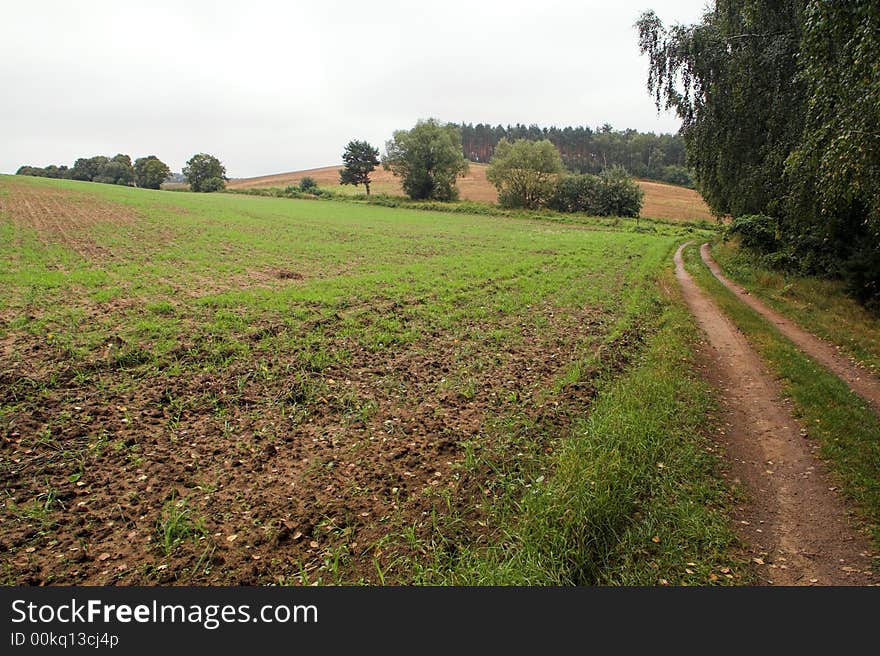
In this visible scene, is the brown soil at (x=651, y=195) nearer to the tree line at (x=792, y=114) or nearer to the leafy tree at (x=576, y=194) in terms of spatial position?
the leafy tree at (x=576, y=194)

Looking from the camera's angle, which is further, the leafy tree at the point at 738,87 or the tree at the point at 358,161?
the tree at the point at 358,161

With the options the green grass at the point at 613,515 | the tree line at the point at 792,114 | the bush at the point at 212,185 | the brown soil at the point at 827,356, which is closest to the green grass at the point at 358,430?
the green grass at the point at 613,515

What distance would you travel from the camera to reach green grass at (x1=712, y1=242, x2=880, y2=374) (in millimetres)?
12156

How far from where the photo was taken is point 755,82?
15039 millimetres

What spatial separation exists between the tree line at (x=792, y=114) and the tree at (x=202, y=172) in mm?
120970

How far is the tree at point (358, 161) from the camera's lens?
99.6m

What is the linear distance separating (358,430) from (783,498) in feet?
20.2

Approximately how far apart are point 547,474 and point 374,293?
39.4ft

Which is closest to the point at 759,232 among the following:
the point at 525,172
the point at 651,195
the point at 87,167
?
the point at 525,172

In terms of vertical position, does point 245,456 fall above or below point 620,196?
below

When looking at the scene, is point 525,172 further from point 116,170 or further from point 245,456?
point 116,170

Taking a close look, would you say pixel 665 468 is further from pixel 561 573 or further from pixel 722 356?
pixel 722 356

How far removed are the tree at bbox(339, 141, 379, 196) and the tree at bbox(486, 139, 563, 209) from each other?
33.7 meters

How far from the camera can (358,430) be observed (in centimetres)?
741
